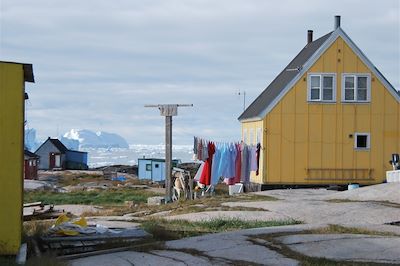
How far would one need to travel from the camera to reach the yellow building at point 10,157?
11023 mm

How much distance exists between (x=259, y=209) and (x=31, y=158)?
39.5 meters

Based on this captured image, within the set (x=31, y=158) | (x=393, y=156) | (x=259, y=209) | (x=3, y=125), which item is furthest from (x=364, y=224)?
(x=31, y=158)

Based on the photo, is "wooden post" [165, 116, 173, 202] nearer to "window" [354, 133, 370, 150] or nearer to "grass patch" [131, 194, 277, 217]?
"grass patch" [131, 194, 277, 217]

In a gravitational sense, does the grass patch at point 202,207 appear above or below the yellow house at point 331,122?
below

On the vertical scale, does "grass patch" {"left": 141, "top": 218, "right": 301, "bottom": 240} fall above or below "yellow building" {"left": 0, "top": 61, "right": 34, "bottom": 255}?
below

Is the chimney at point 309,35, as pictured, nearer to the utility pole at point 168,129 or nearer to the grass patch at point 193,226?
the utility pole at point 168,129

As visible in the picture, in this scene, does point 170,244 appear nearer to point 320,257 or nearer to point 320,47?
point 320,257

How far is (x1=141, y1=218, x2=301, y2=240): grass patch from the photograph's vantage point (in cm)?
1379

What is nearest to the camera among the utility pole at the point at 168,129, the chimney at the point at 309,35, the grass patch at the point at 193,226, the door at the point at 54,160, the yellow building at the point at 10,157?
the yellow building at the point at 10,157

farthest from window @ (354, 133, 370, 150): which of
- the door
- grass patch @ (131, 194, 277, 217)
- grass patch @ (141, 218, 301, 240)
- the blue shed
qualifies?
the door

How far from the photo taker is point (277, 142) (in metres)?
29.3

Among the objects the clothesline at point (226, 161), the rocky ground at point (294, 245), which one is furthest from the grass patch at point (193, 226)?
the clothesline at point (226, 161)

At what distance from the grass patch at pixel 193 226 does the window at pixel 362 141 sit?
1433 centimetres

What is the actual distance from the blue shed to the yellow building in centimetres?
4774
